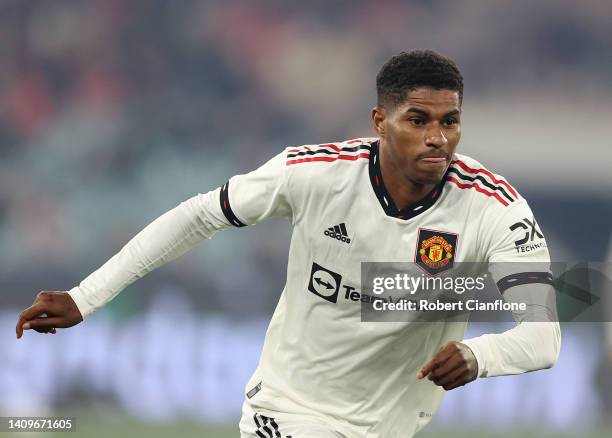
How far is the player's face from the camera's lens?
4199 millimetres

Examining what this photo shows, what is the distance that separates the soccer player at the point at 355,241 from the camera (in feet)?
14.0

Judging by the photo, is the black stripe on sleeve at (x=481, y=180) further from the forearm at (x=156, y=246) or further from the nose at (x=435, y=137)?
the forearm at (x=156, y=246)

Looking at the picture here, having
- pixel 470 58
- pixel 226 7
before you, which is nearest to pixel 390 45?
pixel 470 58

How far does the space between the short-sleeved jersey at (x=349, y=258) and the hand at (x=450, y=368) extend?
73 cm

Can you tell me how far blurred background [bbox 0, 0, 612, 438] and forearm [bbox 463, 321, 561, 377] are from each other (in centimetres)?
511

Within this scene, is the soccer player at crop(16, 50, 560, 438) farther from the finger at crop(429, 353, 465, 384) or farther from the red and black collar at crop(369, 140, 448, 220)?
the finger at crop(429, 353, 465, 384)

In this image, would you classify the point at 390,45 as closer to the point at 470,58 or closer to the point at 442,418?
the point at 470,58

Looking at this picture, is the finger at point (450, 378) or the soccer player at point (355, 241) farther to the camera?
the soccer player at point (355, 241)

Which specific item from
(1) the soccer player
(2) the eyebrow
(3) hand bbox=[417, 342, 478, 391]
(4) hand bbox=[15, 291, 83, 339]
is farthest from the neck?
(4) hand bbox=[15, 291, 83, 339]

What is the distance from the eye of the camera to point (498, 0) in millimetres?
9539

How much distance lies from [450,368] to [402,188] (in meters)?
1.05

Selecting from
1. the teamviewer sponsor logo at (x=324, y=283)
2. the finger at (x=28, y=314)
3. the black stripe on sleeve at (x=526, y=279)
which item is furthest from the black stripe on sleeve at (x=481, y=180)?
the finger at (x=28, y=314)

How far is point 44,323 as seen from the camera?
4316mm

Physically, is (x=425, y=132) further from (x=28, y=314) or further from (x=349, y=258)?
(x=28, y=314)
